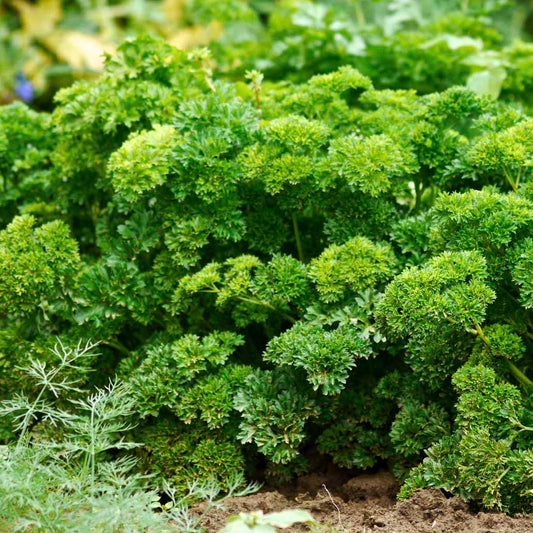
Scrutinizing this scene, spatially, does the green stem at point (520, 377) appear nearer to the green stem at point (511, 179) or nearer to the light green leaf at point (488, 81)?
the green stem at point (511, 179)

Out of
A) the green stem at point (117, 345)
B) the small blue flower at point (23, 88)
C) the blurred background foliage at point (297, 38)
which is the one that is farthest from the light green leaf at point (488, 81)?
the small blue flower at point (23, 88)

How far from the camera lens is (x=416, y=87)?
388 cm

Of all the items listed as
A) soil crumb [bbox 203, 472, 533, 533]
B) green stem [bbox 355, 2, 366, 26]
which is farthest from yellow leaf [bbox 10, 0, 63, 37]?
soil crumb [bbox 203, 472, 533, 533]

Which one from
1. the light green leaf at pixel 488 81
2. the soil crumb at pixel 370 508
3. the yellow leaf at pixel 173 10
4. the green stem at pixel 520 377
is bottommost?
the soil crumb at pixel 370 508

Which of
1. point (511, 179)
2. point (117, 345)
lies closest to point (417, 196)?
point (511, 179)

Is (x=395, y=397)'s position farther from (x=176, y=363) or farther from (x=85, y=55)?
(x=85, y=55)

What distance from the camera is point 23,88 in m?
6.70

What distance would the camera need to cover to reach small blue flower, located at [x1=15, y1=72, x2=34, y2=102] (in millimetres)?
6691

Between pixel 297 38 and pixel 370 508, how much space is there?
8.86 ft

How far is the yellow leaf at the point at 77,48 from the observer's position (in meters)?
6.80

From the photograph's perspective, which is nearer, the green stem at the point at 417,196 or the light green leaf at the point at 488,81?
the green stem at the point at 417,196

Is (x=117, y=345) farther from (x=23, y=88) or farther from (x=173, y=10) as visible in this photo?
(x=173, y=10)

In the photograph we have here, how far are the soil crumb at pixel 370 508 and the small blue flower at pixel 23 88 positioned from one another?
5137mm

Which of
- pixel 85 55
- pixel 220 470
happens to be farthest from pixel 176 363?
pixel 85 55
